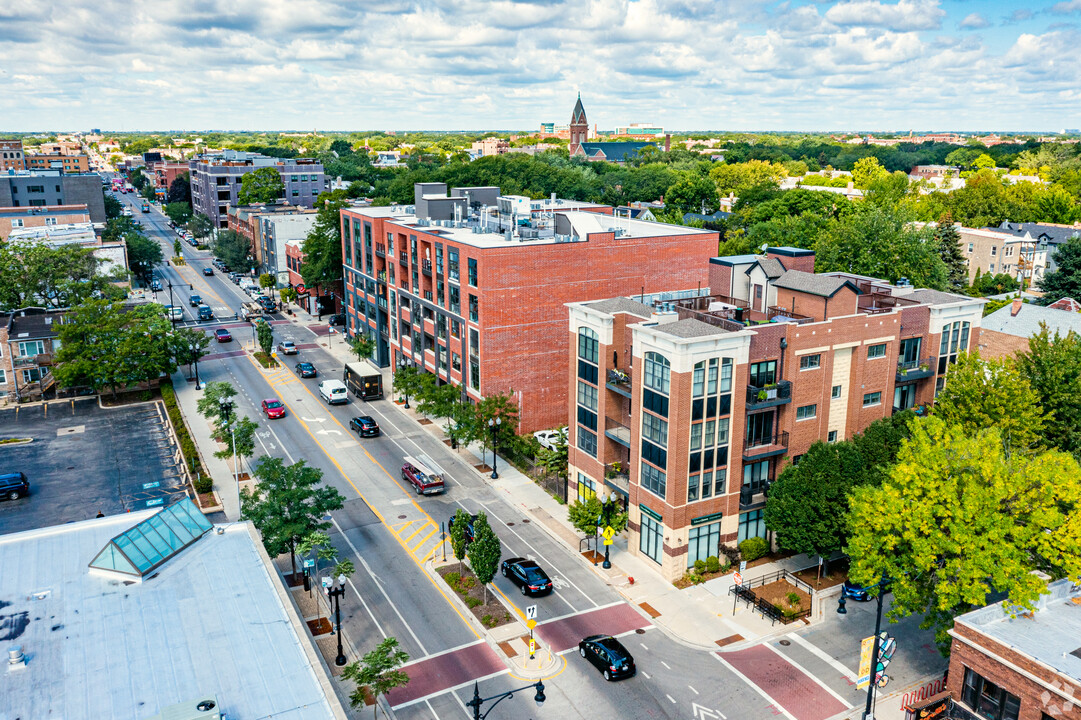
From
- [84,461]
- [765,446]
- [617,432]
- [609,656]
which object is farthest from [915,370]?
[84,461]

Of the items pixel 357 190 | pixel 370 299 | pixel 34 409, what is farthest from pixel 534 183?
pixel 34 409

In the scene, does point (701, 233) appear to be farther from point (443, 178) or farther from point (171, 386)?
point (443, 178)

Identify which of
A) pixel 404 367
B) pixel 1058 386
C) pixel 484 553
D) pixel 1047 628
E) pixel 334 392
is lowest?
pixel 334 392

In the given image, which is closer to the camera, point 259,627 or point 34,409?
point 259,627

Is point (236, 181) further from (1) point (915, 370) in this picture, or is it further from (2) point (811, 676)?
(2) point (811, 676)

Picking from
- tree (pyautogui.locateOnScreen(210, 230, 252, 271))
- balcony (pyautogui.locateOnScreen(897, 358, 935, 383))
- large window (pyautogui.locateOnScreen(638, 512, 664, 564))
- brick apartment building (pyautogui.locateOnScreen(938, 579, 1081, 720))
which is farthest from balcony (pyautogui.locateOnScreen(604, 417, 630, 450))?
tree (pyautogui.locateOnScreen(210, 230, 252, 271))

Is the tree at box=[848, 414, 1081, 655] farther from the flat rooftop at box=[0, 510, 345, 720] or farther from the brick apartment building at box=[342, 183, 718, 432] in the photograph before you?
the brick apartment building at box=[342, 183, 718, 432]
